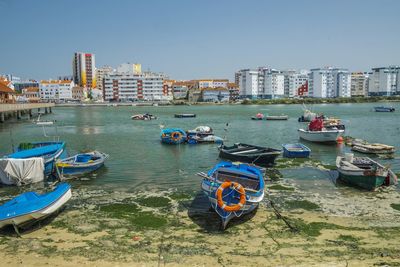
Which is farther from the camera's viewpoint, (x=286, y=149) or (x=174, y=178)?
(x=286, y=149)

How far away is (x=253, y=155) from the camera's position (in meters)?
24.7

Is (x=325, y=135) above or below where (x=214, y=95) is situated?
below

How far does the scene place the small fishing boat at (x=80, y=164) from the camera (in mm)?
21658

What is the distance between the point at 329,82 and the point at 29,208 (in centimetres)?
19394

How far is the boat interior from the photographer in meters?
16.0

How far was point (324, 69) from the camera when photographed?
623 ft

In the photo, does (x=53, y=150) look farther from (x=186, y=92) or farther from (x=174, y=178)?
(x=186, y=92)

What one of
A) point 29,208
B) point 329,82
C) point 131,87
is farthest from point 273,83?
point 29,208

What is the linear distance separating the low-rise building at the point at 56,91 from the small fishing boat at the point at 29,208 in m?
183

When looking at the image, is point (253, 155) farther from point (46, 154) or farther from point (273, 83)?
point (273, 83)

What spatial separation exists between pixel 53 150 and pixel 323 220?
1799 cm

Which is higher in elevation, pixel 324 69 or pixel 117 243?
pixel 324 69

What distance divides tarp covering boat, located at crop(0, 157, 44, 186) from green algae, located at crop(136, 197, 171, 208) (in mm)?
7221

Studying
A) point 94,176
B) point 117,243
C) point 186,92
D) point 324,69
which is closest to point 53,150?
point 94,176
